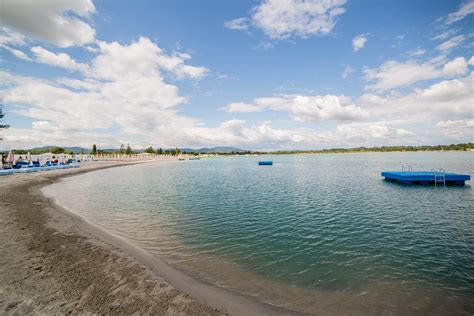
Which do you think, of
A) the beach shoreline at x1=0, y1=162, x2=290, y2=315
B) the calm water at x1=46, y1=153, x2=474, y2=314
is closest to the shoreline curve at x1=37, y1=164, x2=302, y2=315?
the beach shoreline at x1=0, y1=162, x2=290, y2=315

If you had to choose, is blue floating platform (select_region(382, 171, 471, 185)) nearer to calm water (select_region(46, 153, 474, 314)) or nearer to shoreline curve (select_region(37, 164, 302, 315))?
calm water (select_region(46, 153, 474, 314))

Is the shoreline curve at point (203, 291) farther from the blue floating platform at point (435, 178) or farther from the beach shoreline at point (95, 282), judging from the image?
the blue floating platform at point (435, 178)

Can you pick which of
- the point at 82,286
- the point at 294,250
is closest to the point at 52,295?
the point at 82,286

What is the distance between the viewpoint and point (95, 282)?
7695 mm

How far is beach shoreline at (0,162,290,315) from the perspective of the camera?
6492 mm

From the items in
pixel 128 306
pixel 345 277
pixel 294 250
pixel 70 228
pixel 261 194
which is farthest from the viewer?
pixel 261 194

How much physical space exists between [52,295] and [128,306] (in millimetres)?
2622

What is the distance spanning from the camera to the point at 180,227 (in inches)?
602

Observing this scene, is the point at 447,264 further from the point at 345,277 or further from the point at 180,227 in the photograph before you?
the point at 180,227

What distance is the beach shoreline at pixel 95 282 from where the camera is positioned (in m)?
6.49

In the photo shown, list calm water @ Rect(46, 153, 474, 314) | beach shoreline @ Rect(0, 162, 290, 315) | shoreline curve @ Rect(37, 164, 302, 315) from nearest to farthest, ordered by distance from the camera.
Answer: beach shoreline @ Rect(0, 162, 290, 315) < shoreline curve @ Rect(37, 164, 302, 315) < calm water @ Rect(46, 153, 474, 314)

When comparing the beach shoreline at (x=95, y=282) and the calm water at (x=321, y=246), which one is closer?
the beach shoreline at (x=95, y=282)

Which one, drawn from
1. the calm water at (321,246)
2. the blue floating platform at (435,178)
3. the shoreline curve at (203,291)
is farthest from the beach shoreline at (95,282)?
the blue floating platform at (435,178)

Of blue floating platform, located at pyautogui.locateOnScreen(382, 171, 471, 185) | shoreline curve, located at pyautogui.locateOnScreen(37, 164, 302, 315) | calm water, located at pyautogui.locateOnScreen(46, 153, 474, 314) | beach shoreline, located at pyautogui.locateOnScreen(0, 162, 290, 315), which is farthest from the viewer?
blue floating platform, located at pyautogui.locateOnScreen(382, 171, 471, 185)
